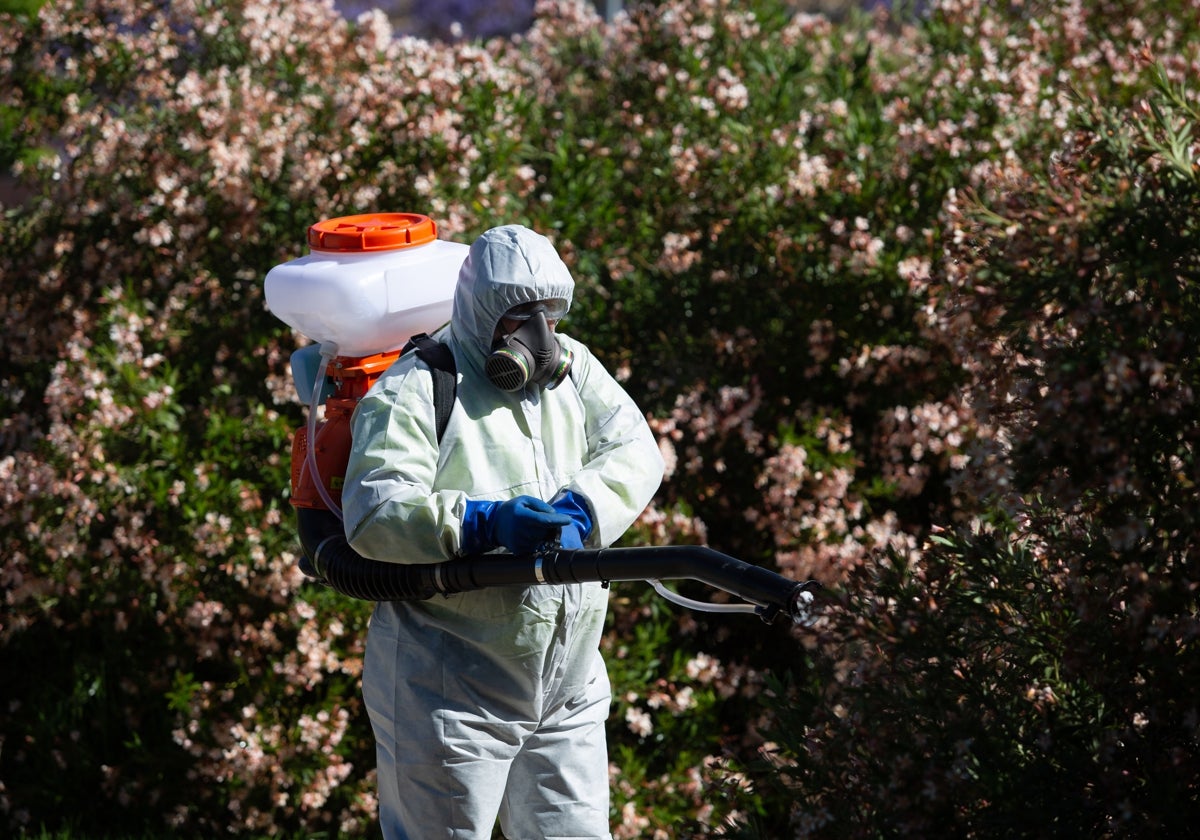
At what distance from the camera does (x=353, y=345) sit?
2.95 metres

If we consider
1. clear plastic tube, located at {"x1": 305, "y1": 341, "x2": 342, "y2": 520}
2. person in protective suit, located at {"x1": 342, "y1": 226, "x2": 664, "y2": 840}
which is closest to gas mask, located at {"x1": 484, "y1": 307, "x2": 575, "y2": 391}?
person in protective suit, located at {"x1": 342, "y1": 226, "x2": 664, "y2": 840}

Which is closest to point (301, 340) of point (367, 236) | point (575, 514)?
point (367, 236)

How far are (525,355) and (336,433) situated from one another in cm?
52

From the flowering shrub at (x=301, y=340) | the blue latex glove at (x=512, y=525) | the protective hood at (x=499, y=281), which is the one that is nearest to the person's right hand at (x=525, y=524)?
the blue latex glove at (x=512, y=525)

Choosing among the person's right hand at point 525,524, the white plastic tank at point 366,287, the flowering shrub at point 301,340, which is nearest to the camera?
the person's right hand at point 525,524

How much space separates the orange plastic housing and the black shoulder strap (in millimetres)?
198

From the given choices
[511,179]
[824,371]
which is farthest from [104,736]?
[824,371]

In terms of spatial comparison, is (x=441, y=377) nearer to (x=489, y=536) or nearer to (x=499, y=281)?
(x=499, y=281)

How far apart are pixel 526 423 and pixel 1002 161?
2.71 m

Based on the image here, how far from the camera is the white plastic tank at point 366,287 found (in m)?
2.87

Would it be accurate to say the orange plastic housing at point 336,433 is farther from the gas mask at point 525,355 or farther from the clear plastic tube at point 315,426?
the gas mask at point 525,355

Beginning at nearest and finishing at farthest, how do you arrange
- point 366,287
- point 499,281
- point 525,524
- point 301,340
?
1. point 525,524
2. point 499,281
3. point 366,287
4. point 301,340

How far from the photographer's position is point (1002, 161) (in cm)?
476

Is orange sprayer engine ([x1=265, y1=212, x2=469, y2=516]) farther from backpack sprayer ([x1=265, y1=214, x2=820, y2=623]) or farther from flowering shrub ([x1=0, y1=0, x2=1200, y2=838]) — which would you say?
flowering shrub ([x1=0, y1=0, x2=1200, y2=838])
